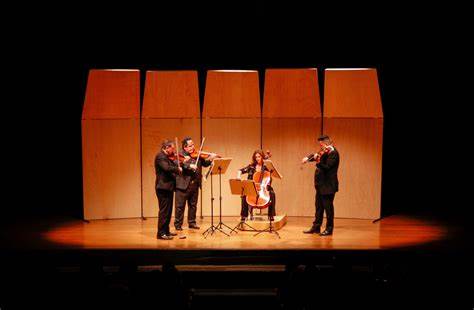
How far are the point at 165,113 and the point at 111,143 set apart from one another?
1024mm

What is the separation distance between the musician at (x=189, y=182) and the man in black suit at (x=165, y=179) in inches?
11.8

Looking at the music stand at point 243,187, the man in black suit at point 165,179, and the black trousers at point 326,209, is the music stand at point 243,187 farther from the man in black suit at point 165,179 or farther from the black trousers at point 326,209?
the black trousers at point 326,209

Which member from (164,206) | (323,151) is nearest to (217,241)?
(164,206)

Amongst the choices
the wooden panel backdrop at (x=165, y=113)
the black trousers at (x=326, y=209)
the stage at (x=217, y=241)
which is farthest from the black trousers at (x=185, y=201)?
the black trousers at (x=326, y=209)

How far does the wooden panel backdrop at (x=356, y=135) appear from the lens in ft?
32.5

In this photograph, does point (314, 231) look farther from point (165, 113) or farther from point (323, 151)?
point (165, 113)

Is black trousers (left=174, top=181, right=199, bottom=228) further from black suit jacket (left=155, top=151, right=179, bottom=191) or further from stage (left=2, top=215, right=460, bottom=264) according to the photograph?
black suit jacket (left=155, top=151, right=179, bottom=191)

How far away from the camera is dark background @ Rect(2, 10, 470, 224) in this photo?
1004 cm

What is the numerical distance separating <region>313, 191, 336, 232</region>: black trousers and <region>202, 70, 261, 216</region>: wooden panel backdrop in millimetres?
1674

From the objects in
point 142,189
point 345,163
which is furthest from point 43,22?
point 345,163

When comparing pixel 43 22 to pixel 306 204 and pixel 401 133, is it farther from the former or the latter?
pixel 401 133

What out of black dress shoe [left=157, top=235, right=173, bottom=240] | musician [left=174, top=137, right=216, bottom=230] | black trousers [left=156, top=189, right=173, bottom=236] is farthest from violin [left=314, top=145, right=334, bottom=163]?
black dress shoe [left=157, top=235, right=173, bottom=240]

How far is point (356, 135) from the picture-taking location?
9.98 metres

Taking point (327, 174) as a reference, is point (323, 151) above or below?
above
